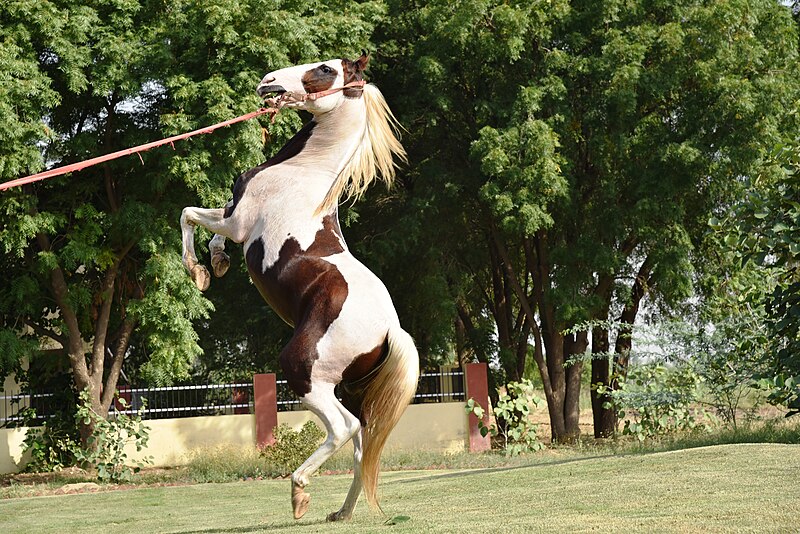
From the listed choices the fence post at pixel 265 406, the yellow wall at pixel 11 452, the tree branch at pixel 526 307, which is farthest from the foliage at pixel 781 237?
the yellow wall at pixel 11 452

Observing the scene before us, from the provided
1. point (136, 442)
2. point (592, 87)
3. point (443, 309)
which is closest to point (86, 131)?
point (136, 442)

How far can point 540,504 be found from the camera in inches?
264

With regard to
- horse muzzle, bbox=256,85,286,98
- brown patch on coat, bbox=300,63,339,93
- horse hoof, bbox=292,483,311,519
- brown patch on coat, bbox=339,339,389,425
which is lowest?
horse hoof, bbox=292,483,311,519

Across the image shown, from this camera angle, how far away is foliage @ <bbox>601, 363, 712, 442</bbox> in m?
13.4

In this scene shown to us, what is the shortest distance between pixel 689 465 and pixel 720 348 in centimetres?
484

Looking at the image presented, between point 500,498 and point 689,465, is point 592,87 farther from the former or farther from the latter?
point 500,498

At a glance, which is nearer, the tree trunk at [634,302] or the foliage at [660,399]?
the foliage at [660,399]

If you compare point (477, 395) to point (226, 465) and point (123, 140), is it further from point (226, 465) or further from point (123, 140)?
point (123, 140)

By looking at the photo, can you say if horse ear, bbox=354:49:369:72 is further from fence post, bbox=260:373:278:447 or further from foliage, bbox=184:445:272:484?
fence post, bbox=260:373:278:447

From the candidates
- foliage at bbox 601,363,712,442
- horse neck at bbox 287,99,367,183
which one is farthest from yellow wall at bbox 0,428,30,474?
horse neck at bbox 287,99,367,183

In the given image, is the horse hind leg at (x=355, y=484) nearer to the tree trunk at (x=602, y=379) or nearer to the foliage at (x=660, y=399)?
the foliage at (x=660, y=399)

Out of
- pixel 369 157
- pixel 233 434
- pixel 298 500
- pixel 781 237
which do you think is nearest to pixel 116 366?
pixel 233 434

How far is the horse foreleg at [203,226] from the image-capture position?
582cm

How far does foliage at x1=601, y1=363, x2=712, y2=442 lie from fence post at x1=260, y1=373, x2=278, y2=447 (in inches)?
238
